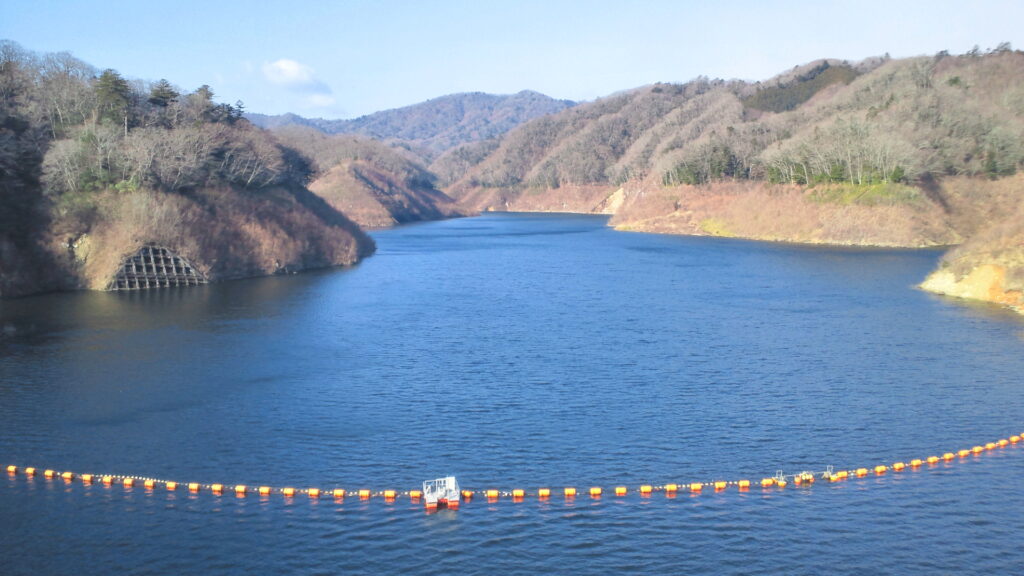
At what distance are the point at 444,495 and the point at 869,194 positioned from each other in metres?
87.3

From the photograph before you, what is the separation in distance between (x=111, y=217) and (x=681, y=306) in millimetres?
43017

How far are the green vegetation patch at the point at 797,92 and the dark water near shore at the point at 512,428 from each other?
464ft

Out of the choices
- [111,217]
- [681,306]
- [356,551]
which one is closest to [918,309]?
[681,306]

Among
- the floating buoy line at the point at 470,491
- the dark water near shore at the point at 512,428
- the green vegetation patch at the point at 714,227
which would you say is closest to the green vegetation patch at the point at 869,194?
the green vegetation patch at the point at 714,227

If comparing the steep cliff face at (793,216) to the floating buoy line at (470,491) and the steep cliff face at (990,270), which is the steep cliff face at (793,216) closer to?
the steep cliff face at (990,270)

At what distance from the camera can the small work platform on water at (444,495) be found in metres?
23.8

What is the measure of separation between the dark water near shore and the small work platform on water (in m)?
0.45

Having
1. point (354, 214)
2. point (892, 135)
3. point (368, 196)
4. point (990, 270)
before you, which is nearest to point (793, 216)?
point (892, 135)

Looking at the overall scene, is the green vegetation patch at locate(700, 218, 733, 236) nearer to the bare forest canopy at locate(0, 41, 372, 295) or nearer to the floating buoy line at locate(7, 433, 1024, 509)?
the bare forest canopy at locate(0, 41, 372, 295)

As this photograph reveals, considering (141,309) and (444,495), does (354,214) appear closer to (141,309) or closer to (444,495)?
(141,309)

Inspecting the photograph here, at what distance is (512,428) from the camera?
3014cm

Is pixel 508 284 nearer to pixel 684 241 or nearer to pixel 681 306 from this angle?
pixel 681 306

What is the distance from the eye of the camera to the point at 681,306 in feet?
183

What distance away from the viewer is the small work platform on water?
2377cm
